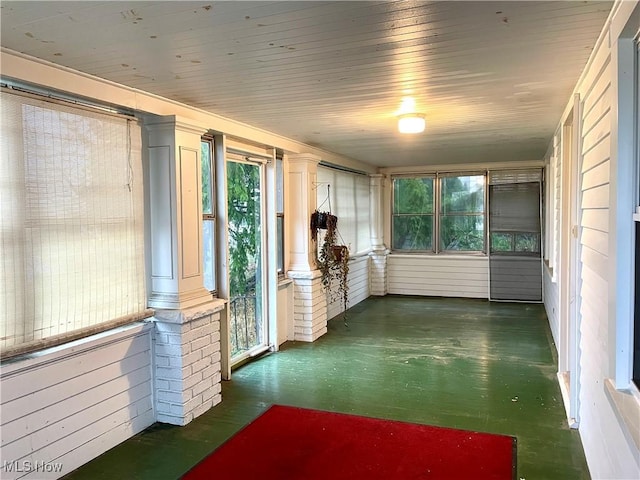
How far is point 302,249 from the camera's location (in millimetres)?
5754

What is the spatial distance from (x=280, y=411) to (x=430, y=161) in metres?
5.25

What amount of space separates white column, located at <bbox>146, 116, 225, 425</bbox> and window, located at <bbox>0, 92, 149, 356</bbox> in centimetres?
12

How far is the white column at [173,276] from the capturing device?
3.44 m

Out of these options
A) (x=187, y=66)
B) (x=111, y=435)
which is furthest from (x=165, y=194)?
(x=111, y=435)

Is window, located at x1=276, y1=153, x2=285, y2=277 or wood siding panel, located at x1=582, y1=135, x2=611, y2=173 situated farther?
window, located at x1=276, y1=153, x2=285, y2=277

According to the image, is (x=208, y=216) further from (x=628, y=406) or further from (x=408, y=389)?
(x=628, y=406)

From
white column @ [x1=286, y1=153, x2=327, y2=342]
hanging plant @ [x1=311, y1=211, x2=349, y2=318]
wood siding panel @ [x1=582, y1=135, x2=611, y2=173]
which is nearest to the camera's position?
wood siding panel @ [x1=582, y1=135, x2=611, y2=173]

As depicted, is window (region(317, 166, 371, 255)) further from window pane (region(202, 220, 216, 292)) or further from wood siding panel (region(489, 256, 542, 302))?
window pane (region(202, 220, 216, 292))

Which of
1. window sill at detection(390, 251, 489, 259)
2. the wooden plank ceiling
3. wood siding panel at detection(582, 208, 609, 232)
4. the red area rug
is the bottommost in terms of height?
the red area rug

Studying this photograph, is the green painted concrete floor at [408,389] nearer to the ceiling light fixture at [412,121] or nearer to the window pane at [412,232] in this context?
the ceiling light fixture at [412,121]

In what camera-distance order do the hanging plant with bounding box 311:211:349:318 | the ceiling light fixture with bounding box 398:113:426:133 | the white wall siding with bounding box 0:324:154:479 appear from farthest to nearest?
the hanging plant with bounding box 311:211:349:318, the ceiling light fixture with bounding box 398:113:426:133, the white wall siding with bounding box 0:324:154:479

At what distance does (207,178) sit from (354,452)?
2.52 metres

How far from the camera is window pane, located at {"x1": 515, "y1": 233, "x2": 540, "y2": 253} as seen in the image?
7.99 meters

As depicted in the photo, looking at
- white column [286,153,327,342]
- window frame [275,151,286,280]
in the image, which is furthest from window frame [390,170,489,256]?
window frame [275,151,286,280]
